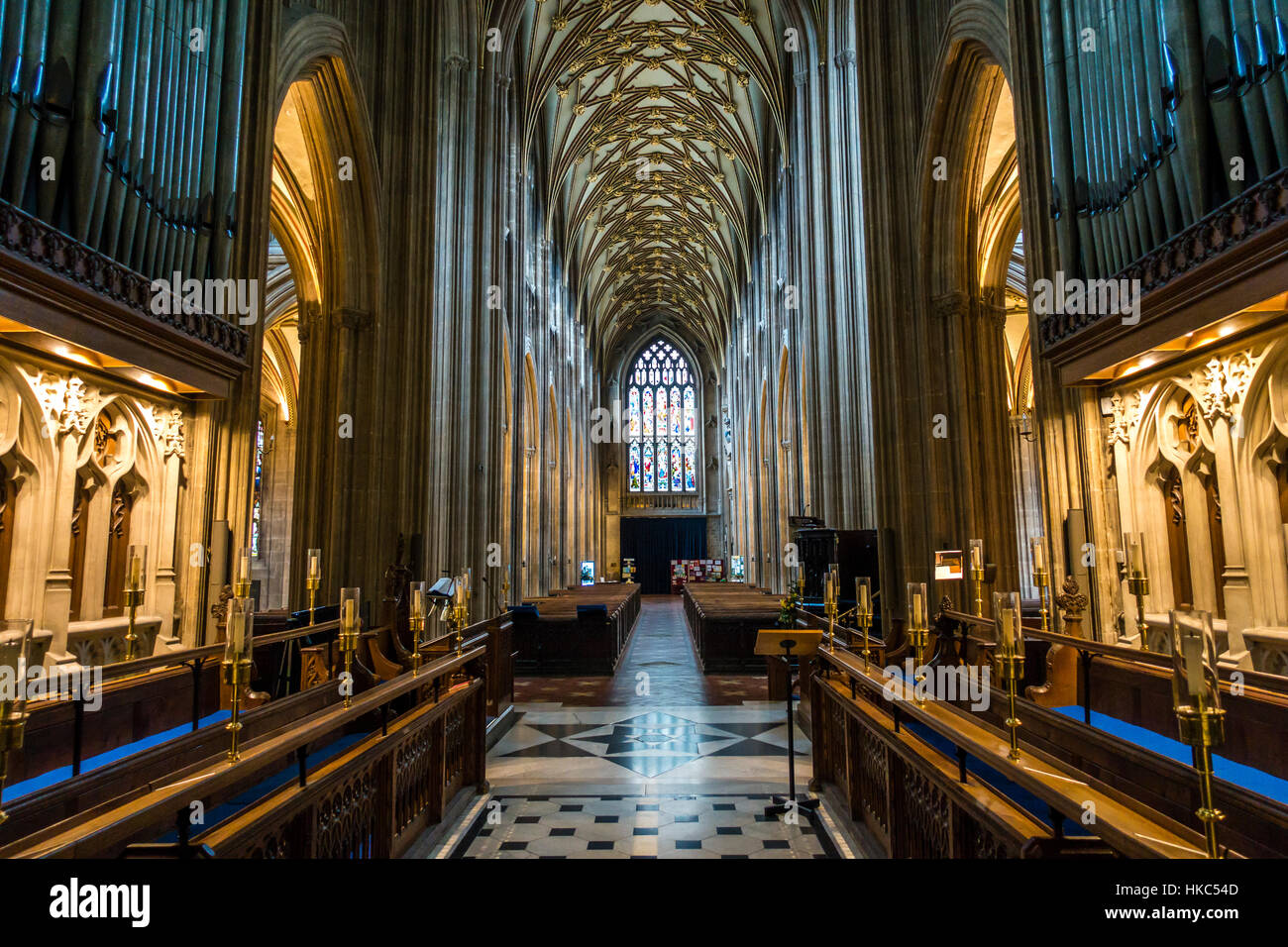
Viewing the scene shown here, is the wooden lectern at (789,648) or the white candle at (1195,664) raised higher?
→ the white candle at (1195,664)

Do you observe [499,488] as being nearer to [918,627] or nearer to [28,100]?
[28,100]

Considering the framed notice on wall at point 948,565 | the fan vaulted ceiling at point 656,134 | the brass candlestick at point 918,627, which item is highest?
the fan vaulted ceiling at point 656,134

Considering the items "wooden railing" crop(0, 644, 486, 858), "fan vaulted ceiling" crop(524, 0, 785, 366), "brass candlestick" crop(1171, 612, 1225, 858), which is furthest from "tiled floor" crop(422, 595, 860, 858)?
"fan vaulted ceiling" crop(524, 0, 785, 366)

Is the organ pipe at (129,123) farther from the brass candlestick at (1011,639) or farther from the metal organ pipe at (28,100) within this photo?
the brass candlestick at (1011,639)

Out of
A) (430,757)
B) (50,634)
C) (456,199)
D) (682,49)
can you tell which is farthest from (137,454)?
(682,49)

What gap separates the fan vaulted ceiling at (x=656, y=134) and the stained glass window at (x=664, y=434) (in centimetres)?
452

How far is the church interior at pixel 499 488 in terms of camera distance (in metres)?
3.19

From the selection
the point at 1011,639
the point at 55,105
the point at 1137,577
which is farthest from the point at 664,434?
the point at 1011,639

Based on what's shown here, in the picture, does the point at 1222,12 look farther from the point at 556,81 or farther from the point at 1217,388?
the point at 556,81

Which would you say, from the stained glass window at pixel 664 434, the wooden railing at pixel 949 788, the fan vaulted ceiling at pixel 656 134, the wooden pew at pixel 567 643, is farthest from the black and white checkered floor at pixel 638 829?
the stained glass window at pixel 664 434

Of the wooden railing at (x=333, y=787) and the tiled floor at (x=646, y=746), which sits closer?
the wooden railing at (x=333, y=787)

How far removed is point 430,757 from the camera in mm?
4613

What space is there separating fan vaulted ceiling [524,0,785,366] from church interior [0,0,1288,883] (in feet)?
18.9
